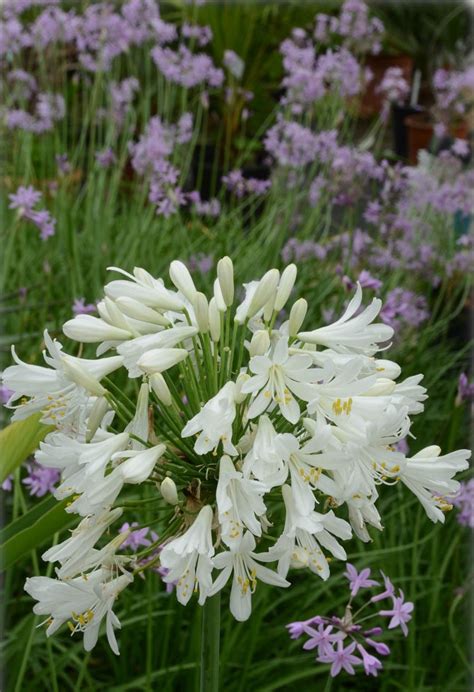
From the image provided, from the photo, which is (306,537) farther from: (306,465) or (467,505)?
(467,505)

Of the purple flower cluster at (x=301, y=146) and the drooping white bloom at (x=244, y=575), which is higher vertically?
the drooping white bloom at (x=244, y=575)

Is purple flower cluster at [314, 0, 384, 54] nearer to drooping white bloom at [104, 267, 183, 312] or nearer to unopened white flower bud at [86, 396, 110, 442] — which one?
drooping white bloom at [104, 267, 183, 312]

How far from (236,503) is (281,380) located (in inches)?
6.6

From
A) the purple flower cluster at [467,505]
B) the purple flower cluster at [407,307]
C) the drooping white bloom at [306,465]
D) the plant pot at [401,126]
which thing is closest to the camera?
the drooping white bloom at [306,465]

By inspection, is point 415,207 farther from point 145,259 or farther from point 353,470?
point 353,470

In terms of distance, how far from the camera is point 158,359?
1184 mm

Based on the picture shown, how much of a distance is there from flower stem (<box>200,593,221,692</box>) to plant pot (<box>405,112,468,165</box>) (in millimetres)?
6704

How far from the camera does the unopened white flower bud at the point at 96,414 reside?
4.05 ft

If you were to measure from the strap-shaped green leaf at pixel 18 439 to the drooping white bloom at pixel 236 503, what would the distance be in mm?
376

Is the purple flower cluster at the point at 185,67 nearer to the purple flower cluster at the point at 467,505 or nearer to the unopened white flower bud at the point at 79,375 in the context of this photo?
the purple flower cluster at the point at 467,505

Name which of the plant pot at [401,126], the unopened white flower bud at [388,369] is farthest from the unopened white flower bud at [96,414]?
the plant pot at [401,126]

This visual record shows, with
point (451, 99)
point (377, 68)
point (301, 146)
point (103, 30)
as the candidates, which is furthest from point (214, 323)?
point (377, 68)

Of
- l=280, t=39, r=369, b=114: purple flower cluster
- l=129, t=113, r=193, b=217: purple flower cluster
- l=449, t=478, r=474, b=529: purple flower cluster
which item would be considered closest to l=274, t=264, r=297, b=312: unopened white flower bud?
l=449, t=478, r=474, b=529: purple flower cluster

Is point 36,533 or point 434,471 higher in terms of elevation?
point 434,471
